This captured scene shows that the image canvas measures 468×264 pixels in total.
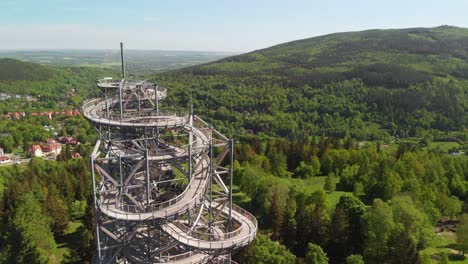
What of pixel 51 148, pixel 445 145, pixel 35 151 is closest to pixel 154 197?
pixel 35 151

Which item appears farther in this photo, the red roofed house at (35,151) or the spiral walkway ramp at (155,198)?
the red roofed house at (35,151)

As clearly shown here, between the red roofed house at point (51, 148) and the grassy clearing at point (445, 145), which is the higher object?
the grassy clearing at point (445, 145)

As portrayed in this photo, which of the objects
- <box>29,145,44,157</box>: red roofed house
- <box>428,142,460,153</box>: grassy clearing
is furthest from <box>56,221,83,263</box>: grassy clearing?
<box>428,142,460,153</box>: grassy clearing

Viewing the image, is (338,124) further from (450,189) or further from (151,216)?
(151,216)

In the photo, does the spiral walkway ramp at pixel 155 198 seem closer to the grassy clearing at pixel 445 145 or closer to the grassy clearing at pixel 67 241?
the grassy clearing at pixel 67 241

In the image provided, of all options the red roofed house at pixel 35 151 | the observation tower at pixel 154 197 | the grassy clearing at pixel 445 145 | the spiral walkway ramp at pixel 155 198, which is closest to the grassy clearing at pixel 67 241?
the observation tower at pixel 154 197

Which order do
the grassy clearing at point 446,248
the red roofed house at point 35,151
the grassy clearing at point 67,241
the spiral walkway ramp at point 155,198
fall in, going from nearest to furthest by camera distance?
the spiral walkway ramp at point 155,198 → the grassy clearing at point 446,248 → the grassy clearing at point 67,241 → the red roofed house at point 35,151

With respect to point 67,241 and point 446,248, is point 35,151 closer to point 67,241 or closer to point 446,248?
point 67,241
